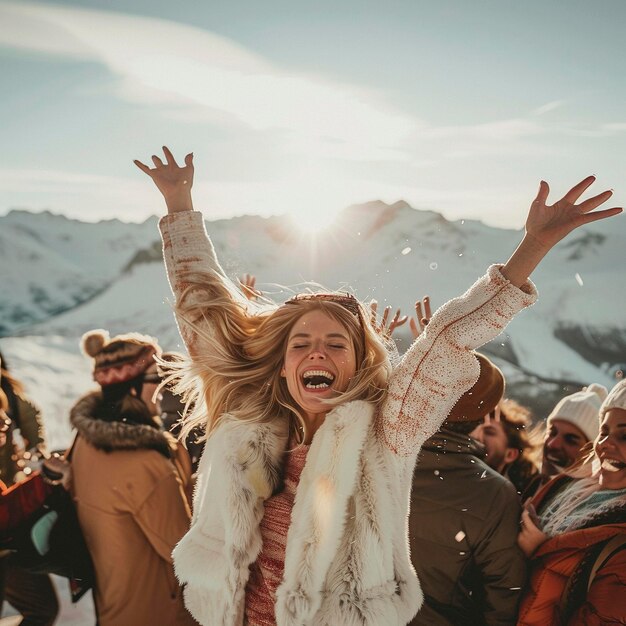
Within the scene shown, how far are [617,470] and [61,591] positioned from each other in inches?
165

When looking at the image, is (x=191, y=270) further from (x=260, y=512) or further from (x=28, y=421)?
(x=28, y=421)

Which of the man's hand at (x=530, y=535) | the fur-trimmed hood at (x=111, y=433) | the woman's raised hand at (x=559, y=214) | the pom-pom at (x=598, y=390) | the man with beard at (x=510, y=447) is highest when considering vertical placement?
the woman's raised hand at (x=559, y=214)

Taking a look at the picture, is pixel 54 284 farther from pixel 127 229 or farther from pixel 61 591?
pixel 61 591

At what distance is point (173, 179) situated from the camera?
2.42m

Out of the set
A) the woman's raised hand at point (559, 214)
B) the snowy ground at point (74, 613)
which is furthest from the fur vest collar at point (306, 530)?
the snowy ground at point (74, 613)

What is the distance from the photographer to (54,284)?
1355 cm

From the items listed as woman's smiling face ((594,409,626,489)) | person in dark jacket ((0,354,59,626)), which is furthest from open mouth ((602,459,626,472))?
person in dark jacket ((0,354,59,626))

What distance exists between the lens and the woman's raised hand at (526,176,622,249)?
1.51m

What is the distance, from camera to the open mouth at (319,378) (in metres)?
1.89

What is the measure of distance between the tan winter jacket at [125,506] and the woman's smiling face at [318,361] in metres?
1.26

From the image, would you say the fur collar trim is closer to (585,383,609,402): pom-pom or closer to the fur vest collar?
the fur vest collar

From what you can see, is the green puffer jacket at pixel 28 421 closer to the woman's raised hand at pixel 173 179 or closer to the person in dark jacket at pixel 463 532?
the woman's raised hand at pixel 173 179

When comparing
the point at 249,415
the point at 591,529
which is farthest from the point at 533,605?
the point at 249,415

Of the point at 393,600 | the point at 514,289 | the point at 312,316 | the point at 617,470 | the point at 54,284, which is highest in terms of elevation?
the point at 514,289
